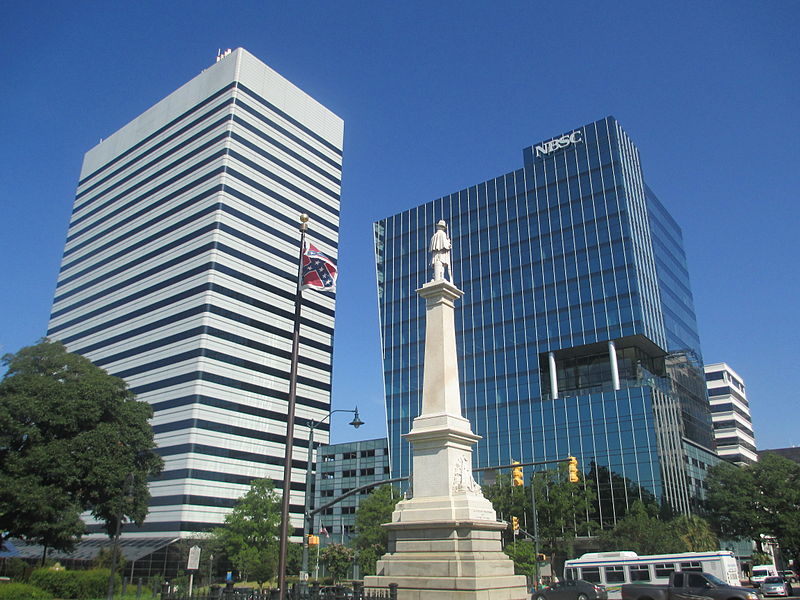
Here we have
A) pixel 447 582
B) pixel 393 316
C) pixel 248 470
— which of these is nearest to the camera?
pixel 447 582

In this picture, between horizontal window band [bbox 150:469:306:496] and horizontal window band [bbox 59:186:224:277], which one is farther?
horizontal window band [bbox 59:186:224:277]

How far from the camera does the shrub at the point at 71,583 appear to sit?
29391 mm

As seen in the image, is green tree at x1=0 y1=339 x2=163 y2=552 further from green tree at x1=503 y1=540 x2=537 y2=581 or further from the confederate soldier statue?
green tree at x1=503 y1=540 x2=537 y2=581

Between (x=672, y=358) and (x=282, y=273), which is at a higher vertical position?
(x=282, y=273)

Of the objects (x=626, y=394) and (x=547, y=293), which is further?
(x=547, y=293)

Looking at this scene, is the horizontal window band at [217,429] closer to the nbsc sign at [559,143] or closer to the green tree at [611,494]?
the green tree at [611,494]

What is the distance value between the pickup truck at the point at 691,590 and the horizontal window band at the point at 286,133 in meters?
82.0

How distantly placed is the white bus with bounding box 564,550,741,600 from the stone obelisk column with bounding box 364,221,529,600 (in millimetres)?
17793

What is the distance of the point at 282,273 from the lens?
90.2m

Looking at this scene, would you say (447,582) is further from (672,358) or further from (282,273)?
(282,273)

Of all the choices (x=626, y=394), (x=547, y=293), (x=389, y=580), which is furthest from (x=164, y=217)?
(x=389, y=580)

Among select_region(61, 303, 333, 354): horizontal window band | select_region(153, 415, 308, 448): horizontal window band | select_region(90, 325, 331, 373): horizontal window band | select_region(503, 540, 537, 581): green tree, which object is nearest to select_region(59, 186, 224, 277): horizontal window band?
select_region(61, 303, 333, 354): horizontal window band

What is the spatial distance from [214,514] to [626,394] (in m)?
49.5

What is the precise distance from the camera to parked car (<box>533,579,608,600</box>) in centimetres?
2839
